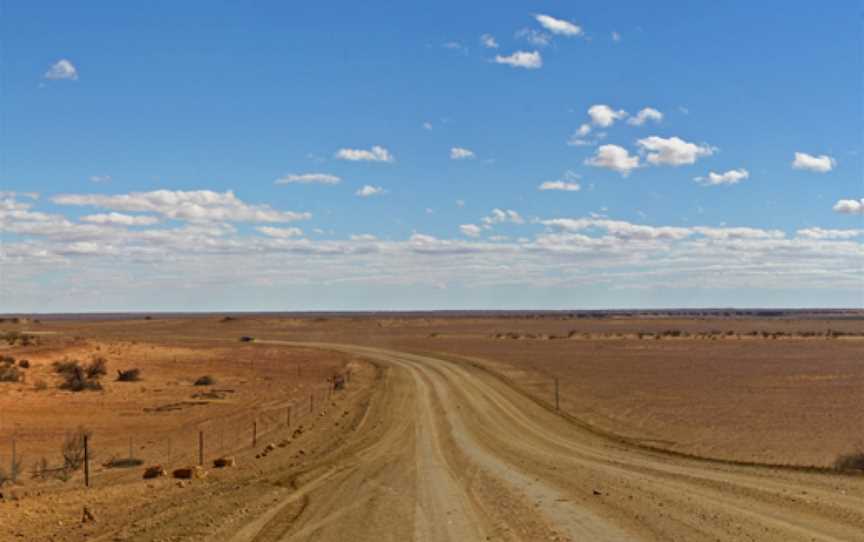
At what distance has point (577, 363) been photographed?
7481cm

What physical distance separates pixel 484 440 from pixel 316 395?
21003mm

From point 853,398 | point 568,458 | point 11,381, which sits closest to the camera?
point 568,458

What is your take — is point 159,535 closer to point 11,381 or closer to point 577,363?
point 11,381

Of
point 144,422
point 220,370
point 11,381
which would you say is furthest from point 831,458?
point 220,370

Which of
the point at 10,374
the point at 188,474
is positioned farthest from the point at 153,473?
the point at 10,374

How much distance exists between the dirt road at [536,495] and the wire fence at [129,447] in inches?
188

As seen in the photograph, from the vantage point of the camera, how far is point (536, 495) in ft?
68.9

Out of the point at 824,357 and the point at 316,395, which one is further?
the point at 824,357

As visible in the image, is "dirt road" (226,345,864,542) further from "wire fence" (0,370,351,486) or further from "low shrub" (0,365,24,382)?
"low shrub" (0,365,24,382)

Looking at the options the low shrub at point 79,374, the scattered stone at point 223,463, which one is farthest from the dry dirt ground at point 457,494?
the low shrub at point 79,374

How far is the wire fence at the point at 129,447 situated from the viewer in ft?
85.0

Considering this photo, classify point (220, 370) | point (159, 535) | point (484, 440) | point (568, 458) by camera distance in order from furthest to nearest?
point (220, 370), point (484, 440), point (568, 458), point (159, 535)

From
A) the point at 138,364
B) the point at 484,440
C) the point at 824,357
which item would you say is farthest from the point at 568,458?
the point at 824,357

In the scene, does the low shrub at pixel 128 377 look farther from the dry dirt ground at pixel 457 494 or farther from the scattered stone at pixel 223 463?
the scattered stone at pixel 223 463
